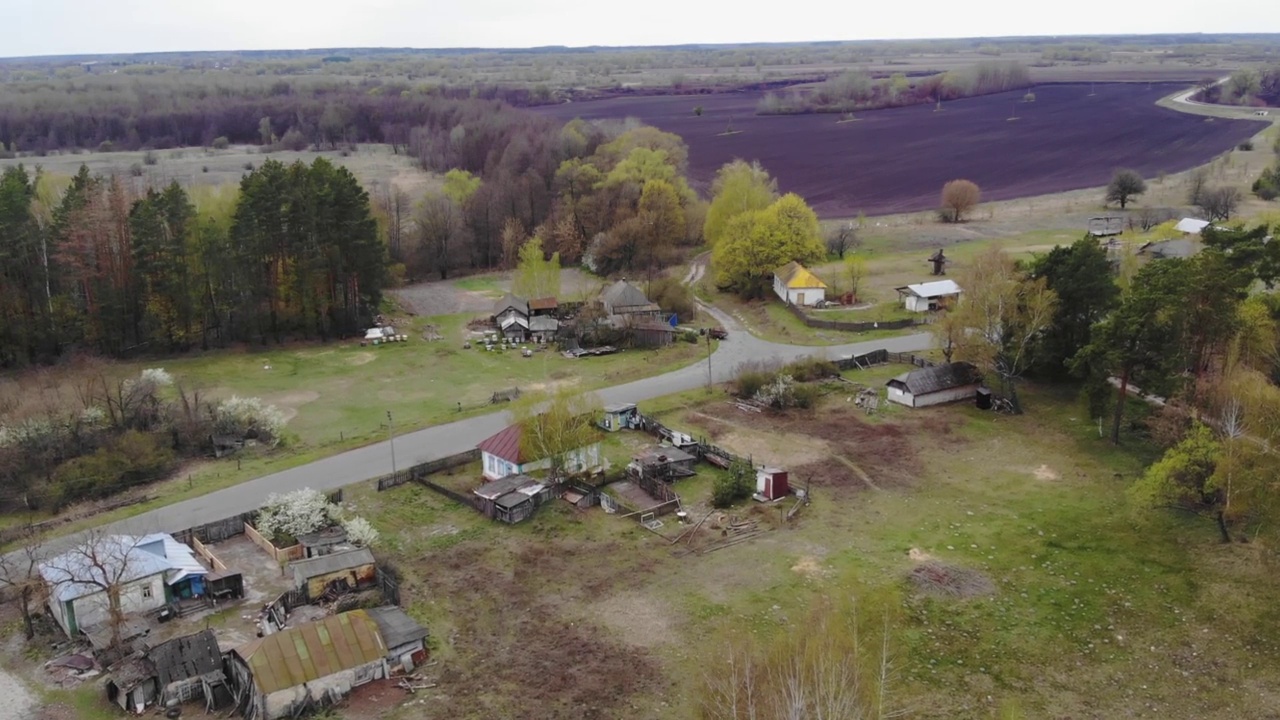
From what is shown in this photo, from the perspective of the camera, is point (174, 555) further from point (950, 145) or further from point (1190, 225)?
point (950, 145)

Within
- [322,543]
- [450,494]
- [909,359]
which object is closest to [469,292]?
[909,359]

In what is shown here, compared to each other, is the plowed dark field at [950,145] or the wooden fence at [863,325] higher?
the plowed dark field at [950,145]

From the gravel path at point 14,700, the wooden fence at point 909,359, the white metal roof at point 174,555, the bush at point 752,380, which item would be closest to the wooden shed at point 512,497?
the white metal roof at point 174,555

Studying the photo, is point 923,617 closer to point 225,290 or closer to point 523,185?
point 225,290

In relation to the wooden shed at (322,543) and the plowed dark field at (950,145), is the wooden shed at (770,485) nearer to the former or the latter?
the wooden shed at (322,543)

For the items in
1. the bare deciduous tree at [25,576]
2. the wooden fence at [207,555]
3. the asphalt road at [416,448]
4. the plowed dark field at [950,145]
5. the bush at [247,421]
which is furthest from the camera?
the plowed dark field at [950,145]

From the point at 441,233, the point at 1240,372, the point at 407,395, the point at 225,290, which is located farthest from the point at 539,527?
the point at 441,233
